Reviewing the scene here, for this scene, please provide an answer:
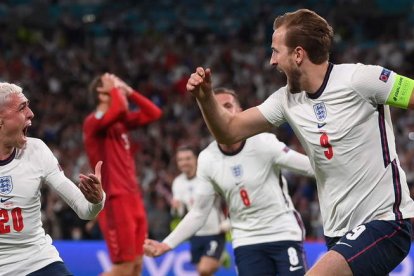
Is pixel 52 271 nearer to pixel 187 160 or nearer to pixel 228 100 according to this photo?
pixel 228 100

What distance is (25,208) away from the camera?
5480mm

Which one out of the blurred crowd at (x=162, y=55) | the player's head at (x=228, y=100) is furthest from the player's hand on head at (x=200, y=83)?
the blurred crowd at (x=162, y=55)

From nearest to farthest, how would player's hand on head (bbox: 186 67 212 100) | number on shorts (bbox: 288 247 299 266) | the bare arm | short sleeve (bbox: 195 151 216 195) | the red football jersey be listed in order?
player's hand on head (bbox: 186 67 212 100)
the bare arm
number on shorts (bbox: 288 247 299 266)
short sleeve (bbox: 195 151 216 195)
the red football jersey

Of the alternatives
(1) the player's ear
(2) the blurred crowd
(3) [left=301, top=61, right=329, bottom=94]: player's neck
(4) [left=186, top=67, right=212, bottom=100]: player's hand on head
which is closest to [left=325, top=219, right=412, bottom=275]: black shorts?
(3) [left=301, top=61, right=329, bottom=94]: player's neck

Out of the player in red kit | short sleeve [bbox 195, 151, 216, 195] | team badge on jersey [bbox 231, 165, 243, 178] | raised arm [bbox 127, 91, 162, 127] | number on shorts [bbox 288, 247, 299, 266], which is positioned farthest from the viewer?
raised arm [bbox 127, 91, 162, 127]

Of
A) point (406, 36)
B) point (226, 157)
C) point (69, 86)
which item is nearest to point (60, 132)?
point (69, 86)

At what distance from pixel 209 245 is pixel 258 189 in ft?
12.3

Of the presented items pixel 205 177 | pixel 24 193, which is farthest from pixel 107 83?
pixel 24 193

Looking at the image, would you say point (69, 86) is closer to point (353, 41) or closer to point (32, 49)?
point (32, 49)

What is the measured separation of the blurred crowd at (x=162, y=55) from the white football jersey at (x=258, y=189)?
8.42 m

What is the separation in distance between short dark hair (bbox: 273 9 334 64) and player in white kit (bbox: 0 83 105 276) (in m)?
1.34

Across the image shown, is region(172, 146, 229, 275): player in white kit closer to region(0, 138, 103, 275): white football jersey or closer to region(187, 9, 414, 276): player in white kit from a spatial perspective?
region(0, 138, 103, 275): white football jersey

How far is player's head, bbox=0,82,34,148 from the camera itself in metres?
5.53

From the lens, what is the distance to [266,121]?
552cm
